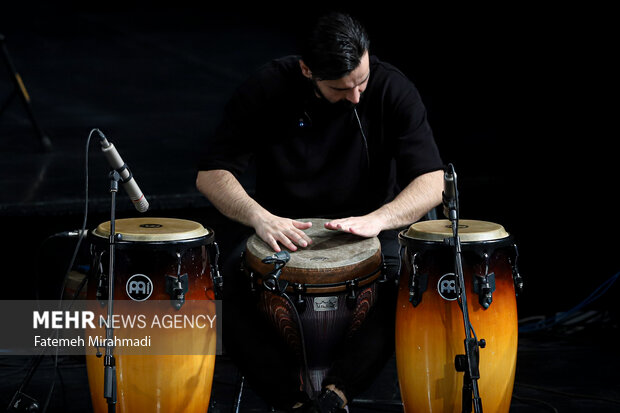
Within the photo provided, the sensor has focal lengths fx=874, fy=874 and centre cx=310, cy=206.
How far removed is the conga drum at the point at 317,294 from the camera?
2.70 metres

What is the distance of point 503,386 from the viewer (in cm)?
282

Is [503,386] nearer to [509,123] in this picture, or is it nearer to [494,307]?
[494,307]

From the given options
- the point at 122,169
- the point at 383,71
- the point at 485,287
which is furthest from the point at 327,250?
the point at 383,71

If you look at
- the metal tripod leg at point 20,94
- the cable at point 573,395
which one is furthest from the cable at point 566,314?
the metal tripod leg at point 20,94

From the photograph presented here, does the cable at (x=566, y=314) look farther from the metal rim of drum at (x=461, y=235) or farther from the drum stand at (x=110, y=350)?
the drum stand at (x=110, y=350)

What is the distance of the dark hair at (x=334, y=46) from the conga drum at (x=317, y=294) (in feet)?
1.95

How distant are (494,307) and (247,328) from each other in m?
0.82

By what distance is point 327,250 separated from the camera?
2.82m

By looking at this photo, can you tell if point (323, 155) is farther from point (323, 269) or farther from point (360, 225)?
point (323, 269)

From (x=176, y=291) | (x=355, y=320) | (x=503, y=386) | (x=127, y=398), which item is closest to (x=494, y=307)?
(x=503, y=386)

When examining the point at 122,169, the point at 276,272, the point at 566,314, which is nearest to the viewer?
the point at 122,169

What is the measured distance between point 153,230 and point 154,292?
20cm

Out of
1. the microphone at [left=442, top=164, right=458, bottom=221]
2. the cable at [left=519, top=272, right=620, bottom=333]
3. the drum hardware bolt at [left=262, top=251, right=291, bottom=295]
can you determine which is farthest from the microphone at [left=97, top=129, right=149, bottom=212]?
the cable at [left=519, top=272, right=620, bottom=333]

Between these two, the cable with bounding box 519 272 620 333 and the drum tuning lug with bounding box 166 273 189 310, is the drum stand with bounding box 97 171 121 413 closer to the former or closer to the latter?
the drum tuning lug with bounding box 166 273 189 310
